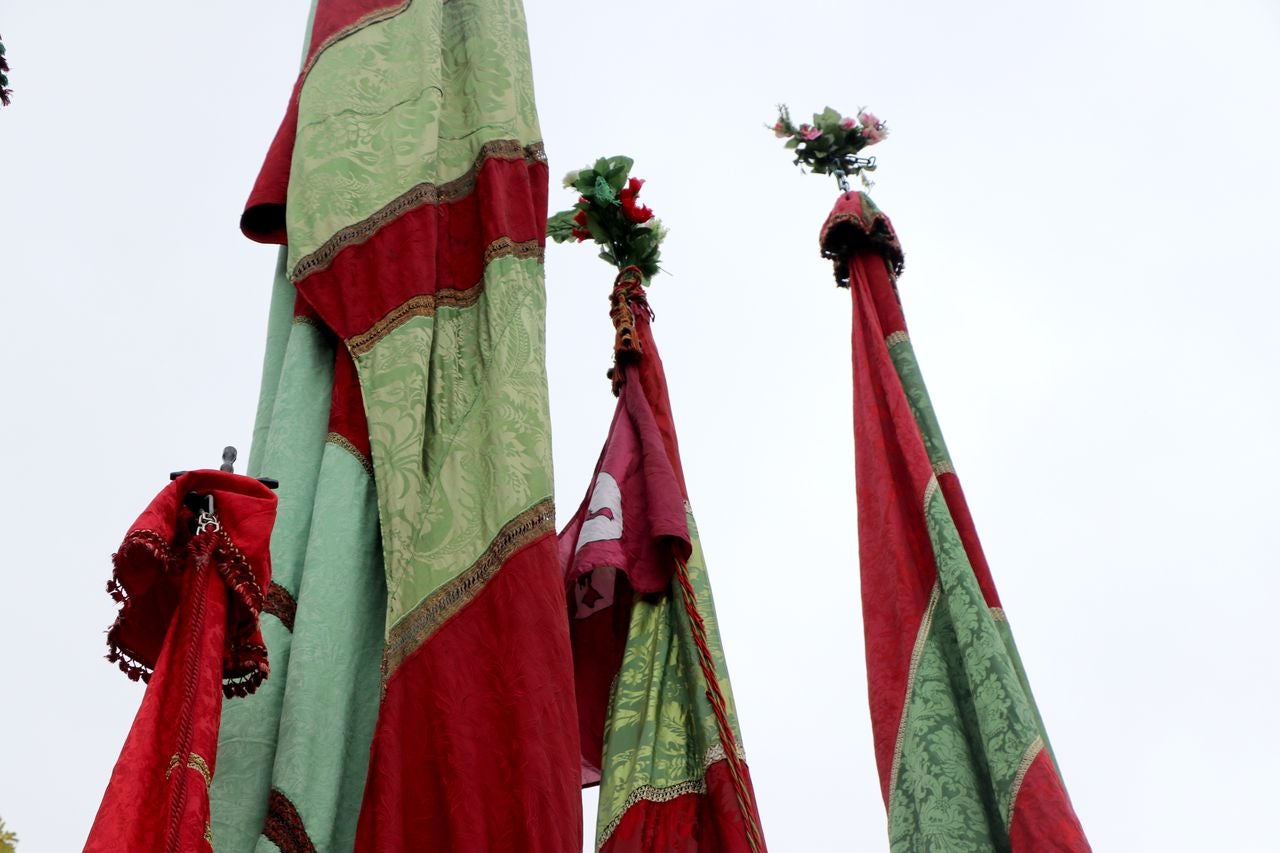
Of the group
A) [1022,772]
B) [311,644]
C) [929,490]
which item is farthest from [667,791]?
[929,490]

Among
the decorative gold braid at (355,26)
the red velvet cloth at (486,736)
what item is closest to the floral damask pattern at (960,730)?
the red velvet cloth at (486,736)

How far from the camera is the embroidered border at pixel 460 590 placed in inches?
109

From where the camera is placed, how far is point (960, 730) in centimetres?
324

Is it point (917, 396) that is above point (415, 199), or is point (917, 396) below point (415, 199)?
below

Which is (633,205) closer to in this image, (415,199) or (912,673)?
(415,199)

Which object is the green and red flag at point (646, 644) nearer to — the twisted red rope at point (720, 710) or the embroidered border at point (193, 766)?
the twisted red rope at point (720, 710)

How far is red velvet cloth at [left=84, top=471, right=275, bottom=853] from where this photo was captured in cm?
207

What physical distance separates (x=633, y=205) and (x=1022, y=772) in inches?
80.2

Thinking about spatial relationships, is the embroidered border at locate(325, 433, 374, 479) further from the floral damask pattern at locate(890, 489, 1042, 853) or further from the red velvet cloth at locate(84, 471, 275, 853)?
the floral damask pattern at locate(890, 489, 1042, 853)

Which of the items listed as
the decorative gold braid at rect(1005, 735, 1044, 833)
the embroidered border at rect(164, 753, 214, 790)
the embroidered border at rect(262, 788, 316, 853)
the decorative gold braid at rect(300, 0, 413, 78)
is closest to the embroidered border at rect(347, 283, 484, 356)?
the decorative gold braid at rect(300, 0, 413, 78)

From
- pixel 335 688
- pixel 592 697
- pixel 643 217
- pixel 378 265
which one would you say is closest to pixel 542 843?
pixel 335 688

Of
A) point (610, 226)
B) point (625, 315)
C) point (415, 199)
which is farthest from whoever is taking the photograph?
point (610, 226)

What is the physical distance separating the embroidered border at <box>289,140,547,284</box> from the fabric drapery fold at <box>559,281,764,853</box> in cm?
59

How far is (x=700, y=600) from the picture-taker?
139 inches
